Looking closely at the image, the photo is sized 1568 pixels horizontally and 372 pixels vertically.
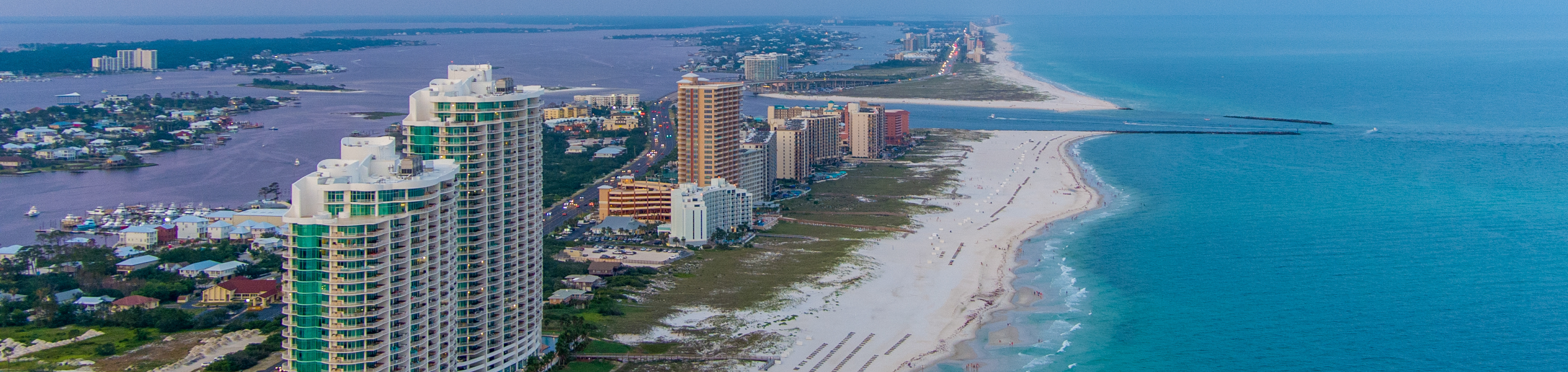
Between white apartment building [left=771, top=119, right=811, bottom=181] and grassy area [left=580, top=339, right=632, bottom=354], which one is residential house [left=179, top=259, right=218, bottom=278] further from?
white apartment building [left=771, top=119, right=811, bottom=181]

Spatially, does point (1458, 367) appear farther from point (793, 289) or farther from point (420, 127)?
point (420, 127)

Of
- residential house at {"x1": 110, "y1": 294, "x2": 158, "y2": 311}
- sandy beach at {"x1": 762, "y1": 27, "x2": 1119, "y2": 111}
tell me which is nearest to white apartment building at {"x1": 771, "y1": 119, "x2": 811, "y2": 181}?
residential house at {"x1": 110, "y1": 294, "x2": 158, "y2": 311}

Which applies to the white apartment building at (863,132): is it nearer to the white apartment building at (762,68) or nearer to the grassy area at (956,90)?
the grassy area at (956,90)

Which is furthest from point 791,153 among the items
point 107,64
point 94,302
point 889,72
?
point 107,64

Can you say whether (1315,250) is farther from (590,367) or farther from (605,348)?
(590,367)

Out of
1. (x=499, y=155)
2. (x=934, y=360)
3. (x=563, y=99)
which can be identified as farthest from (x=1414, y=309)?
(x=563, y=99)

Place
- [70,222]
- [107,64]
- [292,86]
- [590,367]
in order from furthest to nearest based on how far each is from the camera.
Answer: [107,64] → [292,86] → [70,222] → [590,367]
